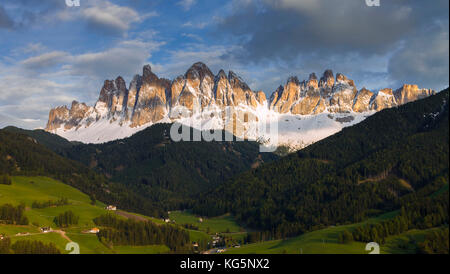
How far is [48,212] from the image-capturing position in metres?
199

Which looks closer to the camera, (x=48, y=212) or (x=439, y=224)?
(x=439, y=224)

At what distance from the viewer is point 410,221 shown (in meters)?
138

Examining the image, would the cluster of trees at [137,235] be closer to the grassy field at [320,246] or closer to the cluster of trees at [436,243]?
the grassy field at [320,246]

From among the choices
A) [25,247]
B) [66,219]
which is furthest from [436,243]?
[66,219]

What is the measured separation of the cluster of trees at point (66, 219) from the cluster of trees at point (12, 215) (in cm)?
1363

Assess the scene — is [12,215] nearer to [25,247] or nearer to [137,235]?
[25,247]

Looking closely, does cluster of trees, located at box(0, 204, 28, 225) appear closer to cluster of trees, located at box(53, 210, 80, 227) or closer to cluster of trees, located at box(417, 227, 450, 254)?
cluster of trees, located at box(53, 210, 80, 227)

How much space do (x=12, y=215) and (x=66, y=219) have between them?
71.3 ft

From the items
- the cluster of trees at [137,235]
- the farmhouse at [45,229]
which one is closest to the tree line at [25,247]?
the farmhouse at [45,229]

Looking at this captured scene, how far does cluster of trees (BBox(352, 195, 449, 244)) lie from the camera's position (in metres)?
119
